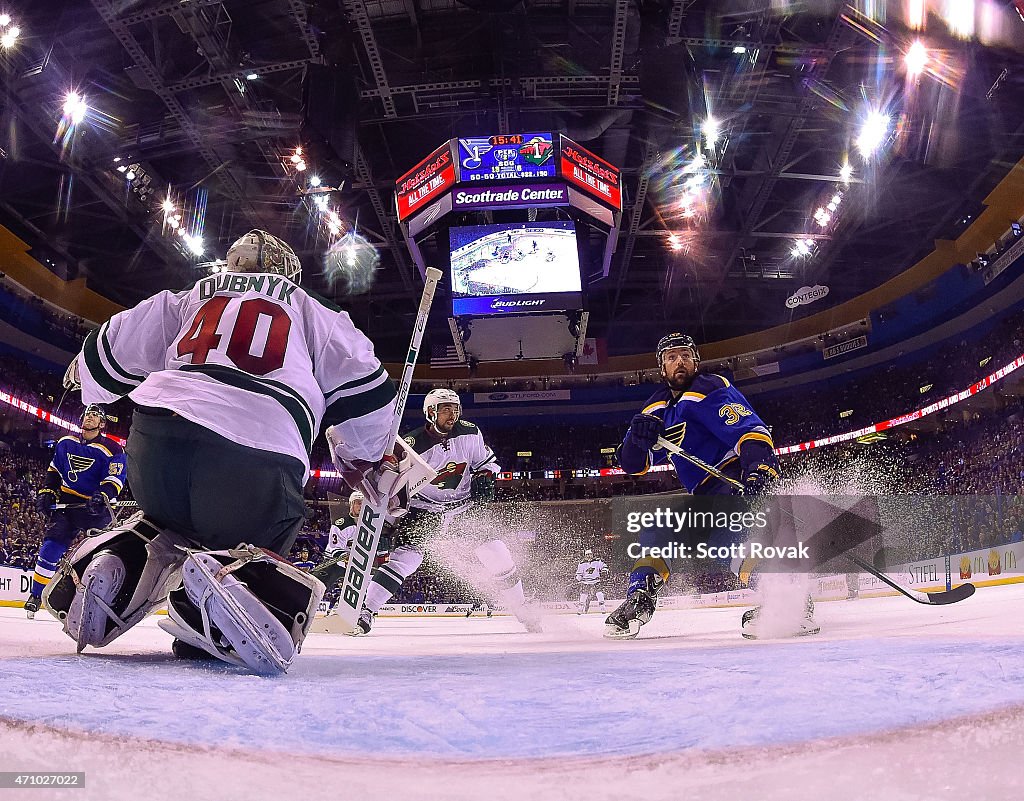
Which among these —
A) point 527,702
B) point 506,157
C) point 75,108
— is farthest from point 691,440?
point 75,108

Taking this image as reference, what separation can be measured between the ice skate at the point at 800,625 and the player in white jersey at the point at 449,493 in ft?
7.21

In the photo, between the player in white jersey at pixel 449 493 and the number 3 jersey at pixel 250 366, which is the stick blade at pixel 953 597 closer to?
the player in white jersey at pixel 449 493

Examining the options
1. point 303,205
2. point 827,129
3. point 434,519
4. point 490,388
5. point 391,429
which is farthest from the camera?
point 490,388

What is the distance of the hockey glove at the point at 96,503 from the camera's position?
566 cm

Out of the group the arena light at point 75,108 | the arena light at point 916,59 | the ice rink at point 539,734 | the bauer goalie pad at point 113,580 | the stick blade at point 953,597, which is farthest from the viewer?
the arena light at point 75,108

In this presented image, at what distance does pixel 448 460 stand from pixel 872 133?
9258 millimetres

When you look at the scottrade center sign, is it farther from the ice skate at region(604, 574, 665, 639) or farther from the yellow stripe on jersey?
the ice skate at region(604, 574, 665, 639)

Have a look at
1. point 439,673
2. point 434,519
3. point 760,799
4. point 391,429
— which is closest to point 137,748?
point 760,799

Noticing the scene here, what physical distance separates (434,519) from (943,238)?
1549 cm

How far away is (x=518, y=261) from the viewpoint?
372 inches

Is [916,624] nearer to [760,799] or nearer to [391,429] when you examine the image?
[391,429]

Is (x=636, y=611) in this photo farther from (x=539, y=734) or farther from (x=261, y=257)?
(x=539, y=734)

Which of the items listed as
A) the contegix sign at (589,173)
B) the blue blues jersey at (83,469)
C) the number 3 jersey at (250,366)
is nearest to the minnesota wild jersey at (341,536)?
the blue blues jersey at (83,469)

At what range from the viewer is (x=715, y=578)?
42.6ft
